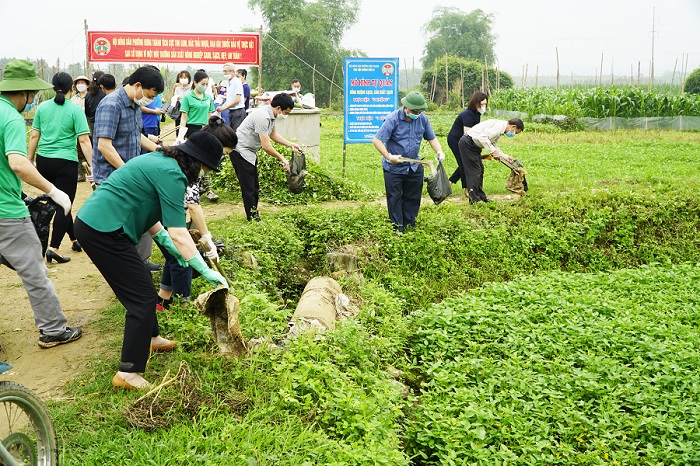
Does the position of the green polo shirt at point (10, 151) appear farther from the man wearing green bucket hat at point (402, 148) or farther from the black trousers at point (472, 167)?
the black trousers at point (472, 167)

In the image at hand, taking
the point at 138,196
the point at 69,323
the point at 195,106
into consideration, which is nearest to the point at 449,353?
the point at 138,196

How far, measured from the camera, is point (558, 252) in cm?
890

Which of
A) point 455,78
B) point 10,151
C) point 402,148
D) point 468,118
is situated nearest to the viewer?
point 10,151

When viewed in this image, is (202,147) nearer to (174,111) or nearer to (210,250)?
(210,250)

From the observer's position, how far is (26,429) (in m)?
3.54

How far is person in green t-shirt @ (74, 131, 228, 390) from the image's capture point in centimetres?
424

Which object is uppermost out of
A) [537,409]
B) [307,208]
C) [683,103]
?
[683,103]

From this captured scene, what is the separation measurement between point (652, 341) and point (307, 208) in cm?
441

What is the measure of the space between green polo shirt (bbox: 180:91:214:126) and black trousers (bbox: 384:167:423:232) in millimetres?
3222

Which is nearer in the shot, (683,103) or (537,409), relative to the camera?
(537,409)

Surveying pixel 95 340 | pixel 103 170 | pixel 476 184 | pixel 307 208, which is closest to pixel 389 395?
pixel 95 340

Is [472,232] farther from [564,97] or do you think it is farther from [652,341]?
[564,97]

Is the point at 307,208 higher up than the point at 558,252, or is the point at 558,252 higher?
the point at 307,208

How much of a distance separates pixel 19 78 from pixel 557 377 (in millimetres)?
4674
